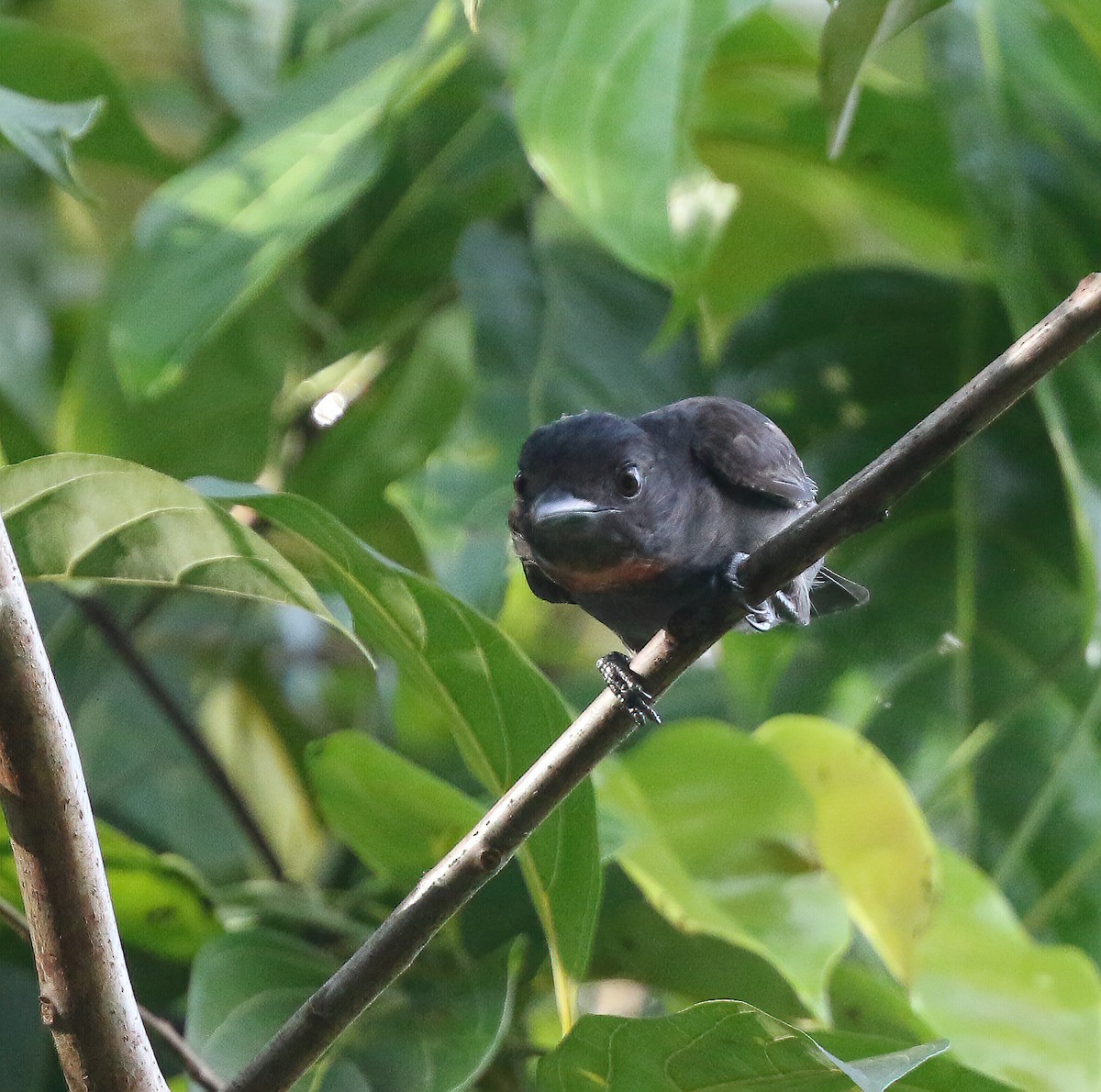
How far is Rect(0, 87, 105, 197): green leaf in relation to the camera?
4.83 ft

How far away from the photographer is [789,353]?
2.38 metres

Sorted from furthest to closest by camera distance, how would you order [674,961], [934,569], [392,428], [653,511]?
A: [392,428], [934,569], [674,961], [653,511]

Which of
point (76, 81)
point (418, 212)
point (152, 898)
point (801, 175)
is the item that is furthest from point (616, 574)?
point (76, 81)

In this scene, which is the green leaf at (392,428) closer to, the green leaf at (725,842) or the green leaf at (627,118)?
the green leaf at (627,118)

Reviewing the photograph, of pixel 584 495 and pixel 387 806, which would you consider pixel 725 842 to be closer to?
pixel 387 806

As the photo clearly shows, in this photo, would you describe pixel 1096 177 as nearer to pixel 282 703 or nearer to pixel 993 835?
pixel 993 835

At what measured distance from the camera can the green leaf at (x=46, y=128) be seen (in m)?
1.47

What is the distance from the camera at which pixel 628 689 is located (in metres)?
1.13

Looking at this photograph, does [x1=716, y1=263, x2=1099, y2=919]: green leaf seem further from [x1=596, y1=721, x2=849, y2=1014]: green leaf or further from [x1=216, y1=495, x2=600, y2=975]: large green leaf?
[x1=216, y1=495, x2=600, y2=975]: large green leaf

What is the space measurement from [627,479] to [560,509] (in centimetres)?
10

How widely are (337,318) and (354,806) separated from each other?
109 centimetres

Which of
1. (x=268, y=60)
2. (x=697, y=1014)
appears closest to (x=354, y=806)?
(x=697, y=1014)

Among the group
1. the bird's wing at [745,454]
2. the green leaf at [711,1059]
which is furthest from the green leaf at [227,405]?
the green leaf at [711,1059]

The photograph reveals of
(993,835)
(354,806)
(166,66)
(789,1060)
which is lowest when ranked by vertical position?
(993,835)
